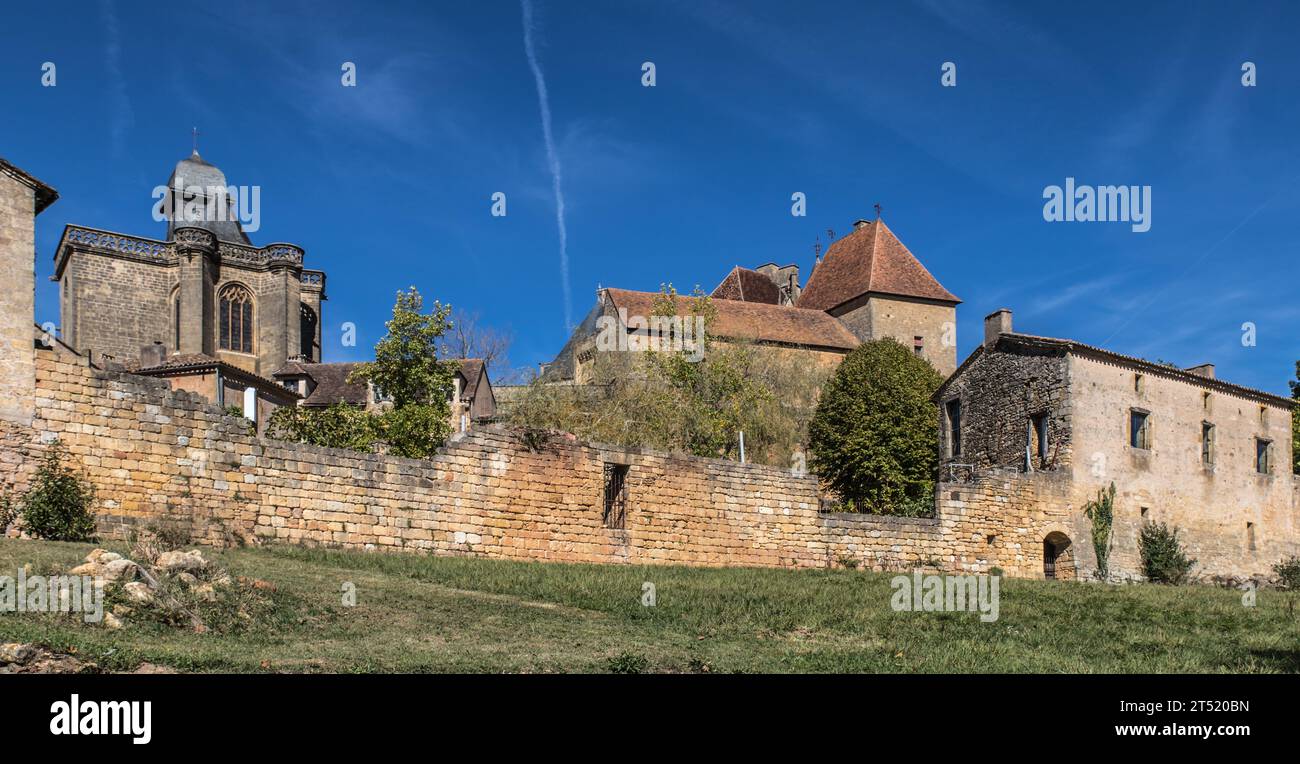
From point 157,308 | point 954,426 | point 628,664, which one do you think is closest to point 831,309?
point 954,426

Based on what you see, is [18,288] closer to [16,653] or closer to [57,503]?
[57,503]

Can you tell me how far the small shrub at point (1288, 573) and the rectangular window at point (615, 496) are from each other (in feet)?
56.5

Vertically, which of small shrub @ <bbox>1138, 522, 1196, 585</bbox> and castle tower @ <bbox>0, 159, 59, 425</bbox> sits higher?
castle tower @ <bbox>0, 159, 59, 425</bbox>

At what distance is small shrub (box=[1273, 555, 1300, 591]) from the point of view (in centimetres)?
2820

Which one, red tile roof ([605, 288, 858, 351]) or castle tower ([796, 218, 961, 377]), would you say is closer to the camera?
red tile roof ([605, 288, 858, 351])

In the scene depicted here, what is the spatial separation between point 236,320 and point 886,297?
3587cm

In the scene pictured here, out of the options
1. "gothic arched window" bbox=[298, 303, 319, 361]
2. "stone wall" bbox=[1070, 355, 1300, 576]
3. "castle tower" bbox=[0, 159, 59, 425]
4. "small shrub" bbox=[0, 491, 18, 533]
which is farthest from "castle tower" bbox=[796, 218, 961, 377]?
"small shrub" bbox=[0, 491, 18, 533]

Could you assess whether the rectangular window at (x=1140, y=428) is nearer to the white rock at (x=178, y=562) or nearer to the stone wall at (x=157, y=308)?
the white rock at (x=178, y=562)

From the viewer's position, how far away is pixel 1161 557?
29.3m

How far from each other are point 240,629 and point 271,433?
2083 cm

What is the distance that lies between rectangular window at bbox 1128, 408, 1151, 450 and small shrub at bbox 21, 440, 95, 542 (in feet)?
84.7

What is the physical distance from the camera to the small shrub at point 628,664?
9125 mm

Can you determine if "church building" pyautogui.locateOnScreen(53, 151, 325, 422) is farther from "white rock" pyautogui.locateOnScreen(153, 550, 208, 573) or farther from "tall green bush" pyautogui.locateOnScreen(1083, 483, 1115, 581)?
"white rock" pyautogui.locateOnScreen(153, 550, 208, 573)
